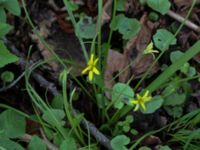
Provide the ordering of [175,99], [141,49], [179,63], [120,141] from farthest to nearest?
[141,49], [175,99], [120,141], [179,63]

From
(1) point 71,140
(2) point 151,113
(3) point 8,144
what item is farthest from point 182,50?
(3) point 8,144

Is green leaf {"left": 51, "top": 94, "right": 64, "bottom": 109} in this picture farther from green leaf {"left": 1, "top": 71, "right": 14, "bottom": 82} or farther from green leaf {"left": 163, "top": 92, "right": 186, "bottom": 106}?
green leaf {"left": 163, "top": 92, "right": 186, "bottom": 106}

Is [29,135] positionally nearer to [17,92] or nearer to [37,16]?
[17,92]

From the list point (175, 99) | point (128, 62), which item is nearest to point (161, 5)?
point (128, 62)

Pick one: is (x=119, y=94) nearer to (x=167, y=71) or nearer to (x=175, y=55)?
(x=167, y=71)

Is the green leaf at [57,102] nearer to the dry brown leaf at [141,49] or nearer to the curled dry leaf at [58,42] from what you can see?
the curled dry leaf at [58,42]
